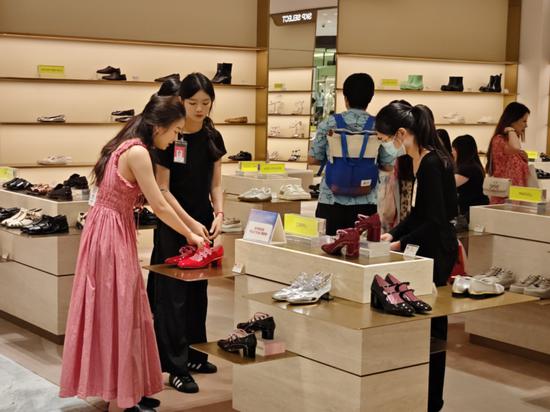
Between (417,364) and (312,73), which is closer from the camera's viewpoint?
(417,364)

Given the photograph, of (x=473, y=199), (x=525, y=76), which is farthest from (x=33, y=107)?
(x=525, y=76)

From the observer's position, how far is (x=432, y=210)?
3.84 m

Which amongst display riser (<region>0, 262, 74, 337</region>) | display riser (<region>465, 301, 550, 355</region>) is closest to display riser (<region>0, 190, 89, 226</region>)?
display riser (<region>0, 262, 74, 337</region>)

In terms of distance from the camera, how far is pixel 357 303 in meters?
3.38

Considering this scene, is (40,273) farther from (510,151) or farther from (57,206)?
(510,151)

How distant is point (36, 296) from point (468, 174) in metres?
3.34

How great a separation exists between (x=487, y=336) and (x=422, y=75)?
594 centimetres

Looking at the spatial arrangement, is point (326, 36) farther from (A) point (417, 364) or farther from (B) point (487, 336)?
(A) point (417, 364)

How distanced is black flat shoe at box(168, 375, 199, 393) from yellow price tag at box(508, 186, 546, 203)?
233 centimetres

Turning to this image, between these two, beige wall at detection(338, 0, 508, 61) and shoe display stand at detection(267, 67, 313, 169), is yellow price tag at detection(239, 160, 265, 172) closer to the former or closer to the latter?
shoe display stand at detection(267, 67, 313, 169)

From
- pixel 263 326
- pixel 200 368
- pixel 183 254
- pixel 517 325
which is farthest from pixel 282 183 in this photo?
pixel 263 326

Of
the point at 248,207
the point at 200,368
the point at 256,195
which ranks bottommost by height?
the point at 200,368

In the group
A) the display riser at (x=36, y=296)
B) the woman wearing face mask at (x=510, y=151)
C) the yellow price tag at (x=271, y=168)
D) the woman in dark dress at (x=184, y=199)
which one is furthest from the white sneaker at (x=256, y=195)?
the woman in dark dress at (x=184, y=199)

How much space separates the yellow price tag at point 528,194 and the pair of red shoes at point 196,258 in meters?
2.15
